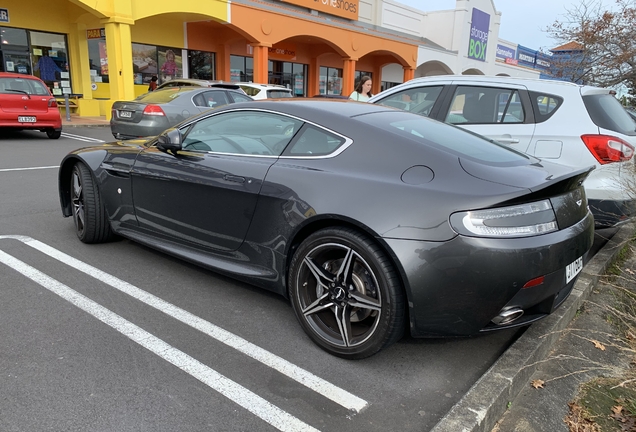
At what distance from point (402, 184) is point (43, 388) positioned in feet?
6.87

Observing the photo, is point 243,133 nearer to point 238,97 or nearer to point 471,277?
point 471,277

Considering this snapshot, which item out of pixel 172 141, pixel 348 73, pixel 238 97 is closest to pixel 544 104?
pixel 172 141

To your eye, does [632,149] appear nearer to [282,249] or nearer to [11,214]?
[282,249]

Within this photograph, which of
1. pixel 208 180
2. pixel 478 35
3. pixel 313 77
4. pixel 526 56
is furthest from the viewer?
pixel 526 56

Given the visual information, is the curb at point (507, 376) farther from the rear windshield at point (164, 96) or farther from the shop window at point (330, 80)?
the shop window at point (330, 80)

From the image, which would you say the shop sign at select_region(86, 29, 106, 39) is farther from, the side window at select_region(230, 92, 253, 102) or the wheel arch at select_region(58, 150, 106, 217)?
the wheel arch at select_region(58, 150, 106, 217)

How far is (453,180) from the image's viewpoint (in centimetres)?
246

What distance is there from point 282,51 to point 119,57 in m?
Result: 9.64

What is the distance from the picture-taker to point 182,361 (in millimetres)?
2652

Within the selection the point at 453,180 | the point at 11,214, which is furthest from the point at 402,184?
the point at 11,214

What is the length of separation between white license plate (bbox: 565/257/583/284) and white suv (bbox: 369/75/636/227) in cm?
182

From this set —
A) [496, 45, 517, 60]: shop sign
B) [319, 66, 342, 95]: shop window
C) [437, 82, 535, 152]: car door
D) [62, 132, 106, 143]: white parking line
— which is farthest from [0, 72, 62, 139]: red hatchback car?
[496, 45, 517, 60]: shop sign

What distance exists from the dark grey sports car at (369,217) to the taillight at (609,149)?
1703 mm

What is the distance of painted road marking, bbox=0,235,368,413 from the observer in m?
2.42
